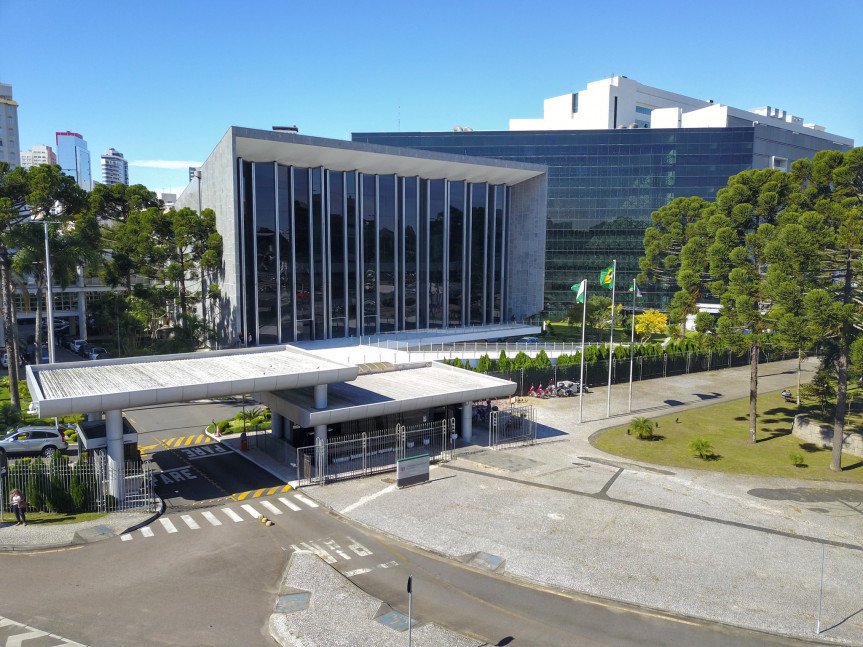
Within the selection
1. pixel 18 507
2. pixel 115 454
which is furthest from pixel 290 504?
pixel 18 507

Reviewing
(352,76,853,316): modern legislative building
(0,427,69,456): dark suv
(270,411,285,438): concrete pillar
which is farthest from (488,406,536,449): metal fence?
(352,76,853,316): modern legislative building

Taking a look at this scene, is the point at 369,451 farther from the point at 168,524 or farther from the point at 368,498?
the point at 168,524

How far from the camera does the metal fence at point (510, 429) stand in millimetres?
32250

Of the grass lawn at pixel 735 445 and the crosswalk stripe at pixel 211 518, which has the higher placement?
the crosswalk stripe at pixel 211 518

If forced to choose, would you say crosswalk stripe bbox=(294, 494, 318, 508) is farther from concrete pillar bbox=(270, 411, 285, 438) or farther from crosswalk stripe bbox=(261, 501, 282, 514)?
concrete pillar bbox=(270, 411, 285, 438)

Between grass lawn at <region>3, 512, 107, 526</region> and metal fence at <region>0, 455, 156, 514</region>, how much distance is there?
232 millimetres

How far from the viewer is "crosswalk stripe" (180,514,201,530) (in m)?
21.5

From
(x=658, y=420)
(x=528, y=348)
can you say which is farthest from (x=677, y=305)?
(x=528, y=348)

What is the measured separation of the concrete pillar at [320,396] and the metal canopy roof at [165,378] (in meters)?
0.58

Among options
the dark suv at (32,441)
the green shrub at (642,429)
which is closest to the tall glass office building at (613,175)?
the green shrub at (642,429)

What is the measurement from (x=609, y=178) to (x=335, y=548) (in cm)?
8284

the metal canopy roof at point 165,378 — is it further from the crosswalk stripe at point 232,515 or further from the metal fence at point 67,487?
the crosswalk stripe at point 232,515

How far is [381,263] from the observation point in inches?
2473

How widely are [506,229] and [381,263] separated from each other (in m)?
18.2
